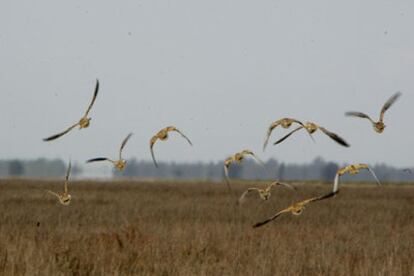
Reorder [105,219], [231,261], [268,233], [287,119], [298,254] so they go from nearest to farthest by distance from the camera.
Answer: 1. [287,119]
2. [231,261]
3. [298,254]
4. [268,233]
5. [105,219]

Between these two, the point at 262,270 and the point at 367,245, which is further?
the point at 367,245

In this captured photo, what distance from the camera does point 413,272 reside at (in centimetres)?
840

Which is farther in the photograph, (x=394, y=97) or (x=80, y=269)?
(x=80, y=269)

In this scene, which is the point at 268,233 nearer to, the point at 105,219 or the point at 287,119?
the point at 105,219

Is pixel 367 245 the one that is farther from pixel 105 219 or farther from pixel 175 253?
pixel 105 219

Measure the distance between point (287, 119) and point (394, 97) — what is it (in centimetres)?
33

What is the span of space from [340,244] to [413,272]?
3734mm

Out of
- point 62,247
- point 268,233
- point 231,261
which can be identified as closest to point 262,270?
point 231,261


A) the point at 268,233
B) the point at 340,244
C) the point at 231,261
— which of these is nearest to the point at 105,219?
the point at 268,233

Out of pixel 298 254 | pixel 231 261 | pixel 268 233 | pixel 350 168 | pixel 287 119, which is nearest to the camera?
pixel 350 168

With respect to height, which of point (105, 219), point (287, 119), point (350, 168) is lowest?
point (105, 219)

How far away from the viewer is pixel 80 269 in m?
8.10

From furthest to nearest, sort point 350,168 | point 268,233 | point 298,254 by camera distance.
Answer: point 268,233, point 298,254, point 350,168

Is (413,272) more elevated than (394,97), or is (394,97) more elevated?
(394,97)
